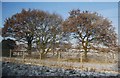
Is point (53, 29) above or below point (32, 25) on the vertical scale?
below

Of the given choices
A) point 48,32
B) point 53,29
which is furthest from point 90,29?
point 48,32

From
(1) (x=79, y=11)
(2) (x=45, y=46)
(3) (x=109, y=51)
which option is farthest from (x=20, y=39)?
(3) (x=109, y=51)

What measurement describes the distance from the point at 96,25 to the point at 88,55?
1.73 metres

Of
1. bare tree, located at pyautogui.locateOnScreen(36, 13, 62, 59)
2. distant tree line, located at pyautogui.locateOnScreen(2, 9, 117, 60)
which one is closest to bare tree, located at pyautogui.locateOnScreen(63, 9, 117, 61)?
distant tree line, located at pyautogui.locateOnScreen(2, 9, 117, 60)

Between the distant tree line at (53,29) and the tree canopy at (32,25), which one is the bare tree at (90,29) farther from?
the tree canopy at (32,25)

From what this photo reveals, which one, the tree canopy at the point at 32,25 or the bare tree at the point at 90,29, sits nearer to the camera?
the tree canopy at the point at 32,25

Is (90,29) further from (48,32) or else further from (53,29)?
(48,32)

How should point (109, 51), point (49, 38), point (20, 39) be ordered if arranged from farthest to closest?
point (109, 51) < point (20, 39) < point (49, 38)

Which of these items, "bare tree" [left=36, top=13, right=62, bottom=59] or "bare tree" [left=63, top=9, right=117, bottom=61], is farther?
"bare tree" [left=63, top=9, right=117, bottom=61]

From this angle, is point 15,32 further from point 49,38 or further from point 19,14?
point 49,38

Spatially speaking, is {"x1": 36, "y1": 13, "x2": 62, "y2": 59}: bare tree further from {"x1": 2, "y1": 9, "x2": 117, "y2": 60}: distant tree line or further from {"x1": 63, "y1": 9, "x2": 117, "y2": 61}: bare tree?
{"x1": 63, "y1": 9, "x2": 117, "y2": 61}: bare tree

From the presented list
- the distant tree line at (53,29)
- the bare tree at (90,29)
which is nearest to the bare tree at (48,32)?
the distant tree line at (53,29)

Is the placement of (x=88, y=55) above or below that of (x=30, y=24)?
below

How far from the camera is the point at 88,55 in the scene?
11789 millimetres
